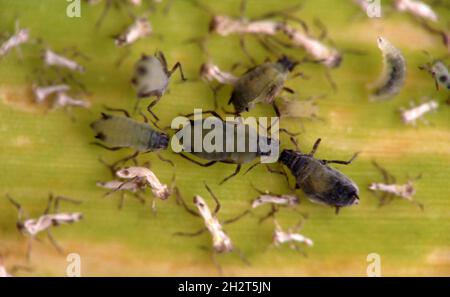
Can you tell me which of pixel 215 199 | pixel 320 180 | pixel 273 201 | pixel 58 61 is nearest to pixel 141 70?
pixel 58 61

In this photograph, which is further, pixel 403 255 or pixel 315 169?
pixel 403 255

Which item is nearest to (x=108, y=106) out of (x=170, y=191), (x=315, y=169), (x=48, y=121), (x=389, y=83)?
(x=48, y=121)

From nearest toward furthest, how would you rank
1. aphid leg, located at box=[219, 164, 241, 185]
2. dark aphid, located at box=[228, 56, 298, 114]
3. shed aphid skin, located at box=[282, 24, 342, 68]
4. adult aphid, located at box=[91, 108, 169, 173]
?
1. adult aphid, located at box=[91, 108, 169, 173]
2. dark aphid, located at box=[228, 56, 298, 114]
3. aphid leg, located at box=[219, 164, 241, 185]
4. shed aphid skin, located at box=[282, 24, 342, 68]

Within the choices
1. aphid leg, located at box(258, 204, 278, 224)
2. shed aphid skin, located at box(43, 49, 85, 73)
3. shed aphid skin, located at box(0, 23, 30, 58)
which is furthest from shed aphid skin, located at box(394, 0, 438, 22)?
shed aphid skin, located at box(0, 23, 30, 58)

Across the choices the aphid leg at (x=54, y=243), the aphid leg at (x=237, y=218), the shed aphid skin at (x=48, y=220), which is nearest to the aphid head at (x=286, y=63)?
the aphid leg at (x=237, y=218)

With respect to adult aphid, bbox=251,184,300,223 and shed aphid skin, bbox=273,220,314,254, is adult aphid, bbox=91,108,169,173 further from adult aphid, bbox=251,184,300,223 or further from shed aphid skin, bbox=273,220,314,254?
shed aphid skin, bbox=273,220,314,254

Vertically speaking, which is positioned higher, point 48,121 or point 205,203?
point 48,121
